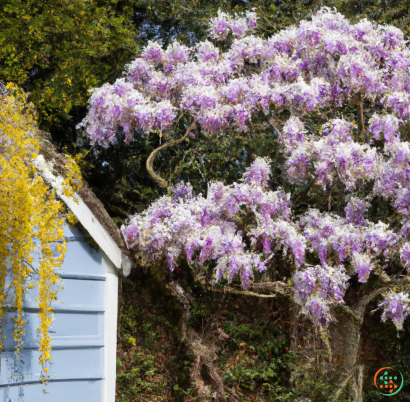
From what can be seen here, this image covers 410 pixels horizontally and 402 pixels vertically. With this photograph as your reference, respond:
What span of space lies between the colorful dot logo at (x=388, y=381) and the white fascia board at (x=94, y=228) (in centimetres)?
574

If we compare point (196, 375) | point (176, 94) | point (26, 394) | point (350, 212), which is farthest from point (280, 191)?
point (26, 394)

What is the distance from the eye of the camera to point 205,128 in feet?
31.6

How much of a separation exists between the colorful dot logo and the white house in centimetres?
549

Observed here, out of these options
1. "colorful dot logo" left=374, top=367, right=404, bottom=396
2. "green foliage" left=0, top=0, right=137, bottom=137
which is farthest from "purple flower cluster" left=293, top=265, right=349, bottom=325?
"green foliage" left=0, top=0, right=137, bottom=137

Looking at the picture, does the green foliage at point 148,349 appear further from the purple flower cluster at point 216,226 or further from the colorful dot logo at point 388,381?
the colorful dot logo at point 388,381

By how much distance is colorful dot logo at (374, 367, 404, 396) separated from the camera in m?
10.8

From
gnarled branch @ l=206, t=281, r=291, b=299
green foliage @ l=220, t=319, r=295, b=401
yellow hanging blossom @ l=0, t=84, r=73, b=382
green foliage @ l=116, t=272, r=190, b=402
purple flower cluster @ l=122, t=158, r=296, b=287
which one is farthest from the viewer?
green foliage @ l=220, t=319, r=295, b=401

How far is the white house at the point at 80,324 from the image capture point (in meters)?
6.30

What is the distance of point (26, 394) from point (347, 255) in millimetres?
4552

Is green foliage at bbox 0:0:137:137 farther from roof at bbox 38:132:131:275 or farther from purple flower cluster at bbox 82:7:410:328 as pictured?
roof at bbox 38:132:131:275

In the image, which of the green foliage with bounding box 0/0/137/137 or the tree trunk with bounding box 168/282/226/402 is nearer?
the tree trunk with bounding box 168/282/226/402

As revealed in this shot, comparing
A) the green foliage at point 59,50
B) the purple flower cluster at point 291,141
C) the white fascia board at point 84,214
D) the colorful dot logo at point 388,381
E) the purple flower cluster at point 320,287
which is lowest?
the colorful dot logo at point 388,381

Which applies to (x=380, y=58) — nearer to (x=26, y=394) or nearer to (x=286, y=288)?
(x=286, y=288)

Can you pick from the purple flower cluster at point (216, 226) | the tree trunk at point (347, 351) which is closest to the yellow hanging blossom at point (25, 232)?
the purple flower cluster at point (216, 226)
